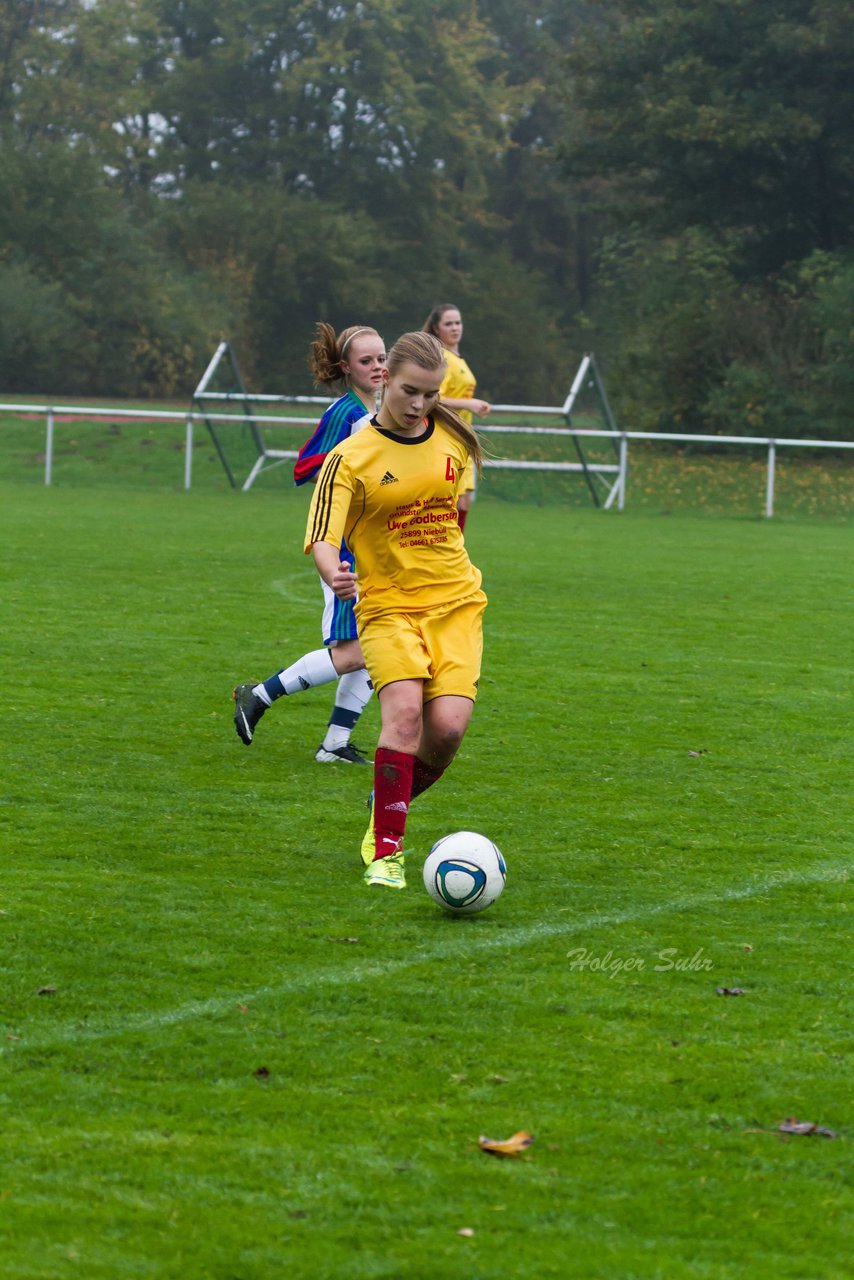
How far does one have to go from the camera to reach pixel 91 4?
56562mm

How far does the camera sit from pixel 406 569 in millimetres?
5562

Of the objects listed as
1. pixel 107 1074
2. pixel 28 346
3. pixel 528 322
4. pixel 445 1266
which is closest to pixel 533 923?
pixel 107 1074

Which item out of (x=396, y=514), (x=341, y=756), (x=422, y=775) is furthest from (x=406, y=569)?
(x=341, y=756)

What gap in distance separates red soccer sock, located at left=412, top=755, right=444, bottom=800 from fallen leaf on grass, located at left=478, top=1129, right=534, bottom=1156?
7.89ft

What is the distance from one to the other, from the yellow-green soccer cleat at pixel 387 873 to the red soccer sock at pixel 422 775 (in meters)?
0.41

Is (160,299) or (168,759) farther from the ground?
(160,299)

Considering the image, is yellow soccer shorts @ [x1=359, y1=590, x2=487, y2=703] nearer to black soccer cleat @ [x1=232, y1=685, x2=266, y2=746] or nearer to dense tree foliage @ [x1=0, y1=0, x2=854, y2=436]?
black soccer cleat @ [x1=232, y1=685, x2=266, y2=746]

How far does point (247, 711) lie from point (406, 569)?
2.11 m

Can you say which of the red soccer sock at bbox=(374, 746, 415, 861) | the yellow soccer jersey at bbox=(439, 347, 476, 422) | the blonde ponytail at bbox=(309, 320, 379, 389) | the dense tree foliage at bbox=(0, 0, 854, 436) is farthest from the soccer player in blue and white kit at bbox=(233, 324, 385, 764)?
the dense tree foliage at bbox=(0, 0, 854, 436)

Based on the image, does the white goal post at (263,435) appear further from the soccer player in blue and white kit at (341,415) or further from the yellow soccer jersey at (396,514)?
the yellow soccer jersey at (396,514)

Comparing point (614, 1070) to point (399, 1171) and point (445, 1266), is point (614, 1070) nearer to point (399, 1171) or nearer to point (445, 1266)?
point (399, 1171)

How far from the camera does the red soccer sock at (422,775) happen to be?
571 centimetres

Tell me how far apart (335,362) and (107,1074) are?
414 cm

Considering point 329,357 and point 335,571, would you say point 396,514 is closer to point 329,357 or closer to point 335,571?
point 335,571
